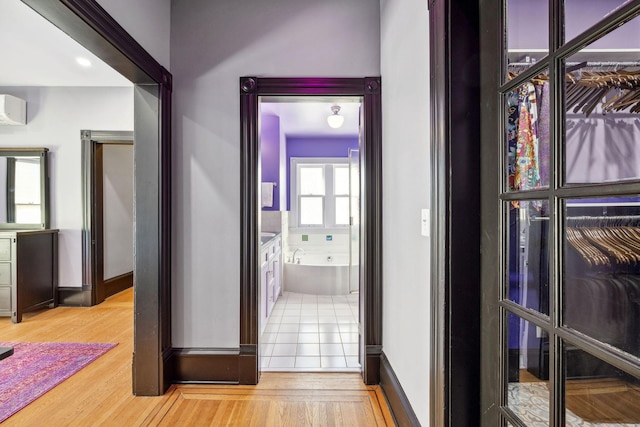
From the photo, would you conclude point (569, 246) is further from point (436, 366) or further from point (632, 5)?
point (436, 366)

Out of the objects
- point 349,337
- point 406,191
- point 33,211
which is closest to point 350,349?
point 349,337

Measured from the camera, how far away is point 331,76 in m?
2.33

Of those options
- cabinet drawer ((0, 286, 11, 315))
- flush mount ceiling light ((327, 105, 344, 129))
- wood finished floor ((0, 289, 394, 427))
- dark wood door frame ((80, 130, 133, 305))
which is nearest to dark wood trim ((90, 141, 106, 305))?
dark wood door frame ((80, 130, 133, 305))

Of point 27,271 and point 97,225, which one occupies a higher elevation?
point 97,225

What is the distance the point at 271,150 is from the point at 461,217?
4.31 metres

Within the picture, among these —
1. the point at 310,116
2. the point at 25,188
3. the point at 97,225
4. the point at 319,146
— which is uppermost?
the point at 310,116

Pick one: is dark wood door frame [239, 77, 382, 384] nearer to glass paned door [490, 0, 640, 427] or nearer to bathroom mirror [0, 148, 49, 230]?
glass paned door [490, 0, 640, 427]

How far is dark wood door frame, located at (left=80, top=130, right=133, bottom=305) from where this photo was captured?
4.05 metres

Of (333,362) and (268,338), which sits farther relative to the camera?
(268,338)

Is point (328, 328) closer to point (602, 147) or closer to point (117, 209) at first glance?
point (602, 147)

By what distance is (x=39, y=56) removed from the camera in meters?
3.12

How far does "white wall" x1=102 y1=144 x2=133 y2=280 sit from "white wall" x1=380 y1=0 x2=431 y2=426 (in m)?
4.10

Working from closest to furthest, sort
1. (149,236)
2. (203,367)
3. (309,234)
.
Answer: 1. (149,236)
2. (203,367)
3. (309,234)

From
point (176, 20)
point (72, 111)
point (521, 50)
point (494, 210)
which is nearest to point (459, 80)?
point (521, 50)
